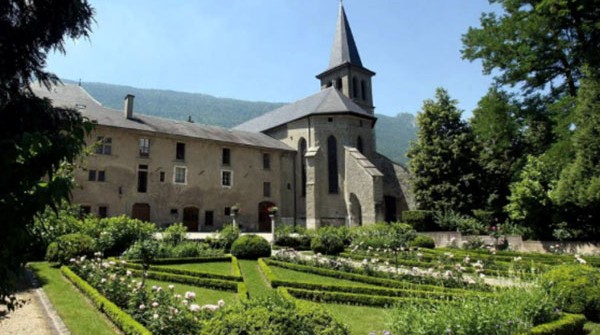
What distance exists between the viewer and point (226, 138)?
31375 millimetres

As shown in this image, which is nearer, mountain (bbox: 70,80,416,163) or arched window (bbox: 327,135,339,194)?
arched window (bbox: 327,135,339,194)

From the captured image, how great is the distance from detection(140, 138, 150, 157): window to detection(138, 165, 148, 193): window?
3.02 ft

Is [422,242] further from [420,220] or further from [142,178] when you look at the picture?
[142,178]

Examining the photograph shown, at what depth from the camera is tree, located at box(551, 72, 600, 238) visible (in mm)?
15907

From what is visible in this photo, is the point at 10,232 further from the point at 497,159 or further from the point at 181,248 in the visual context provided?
the point at 497,159

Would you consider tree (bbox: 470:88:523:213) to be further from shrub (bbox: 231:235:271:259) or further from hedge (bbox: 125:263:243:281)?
hedge (bbox: 125:263:243:281)

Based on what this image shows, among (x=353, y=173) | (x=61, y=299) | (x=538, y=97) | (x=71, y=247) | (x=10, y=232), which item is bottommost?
(x=61, y=299)

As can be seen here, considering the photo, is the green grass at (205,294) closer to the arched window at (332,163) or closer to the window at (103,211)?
the window at (103,211)

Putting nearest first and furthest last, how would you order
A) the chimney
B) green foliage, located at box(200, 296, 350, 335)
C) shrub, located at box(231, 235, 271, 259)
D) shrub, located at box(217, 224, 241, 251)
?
green foliage, located at box(200, 296, 350, 335)
shrub, located at box(231, 235, 271, 259)
shrub, located at box(217, 224, 241, 251)
the chimney

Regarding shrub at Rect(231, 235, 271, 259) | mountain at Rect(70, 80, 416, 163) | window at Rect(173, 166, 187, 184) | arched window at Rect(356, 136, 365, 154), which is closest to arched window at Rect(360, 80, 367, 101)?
arched window at Rect(356, 136, 365, 154)

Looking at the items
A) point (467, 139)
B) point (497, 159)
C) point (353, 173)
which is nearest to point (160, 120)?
point (353, 173)

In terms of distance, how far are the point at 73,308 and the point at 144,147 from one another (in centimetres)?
2146

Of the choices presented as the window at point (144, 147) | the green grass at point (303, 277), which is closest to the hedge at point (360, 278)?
the green grass at point (303, 277)

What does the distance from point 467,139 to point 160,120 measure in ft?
84.2
